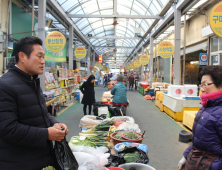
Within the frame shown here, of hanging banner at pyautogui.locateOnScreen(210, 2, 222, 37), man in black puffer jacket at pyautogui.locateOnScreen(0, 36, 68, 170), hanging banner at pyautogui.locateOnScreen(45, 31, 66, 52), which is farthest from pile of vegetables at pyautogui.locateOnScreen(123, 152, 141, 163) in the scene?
hanging banner at pyautogui.locateOnScreen(45, 31, 66, 52)

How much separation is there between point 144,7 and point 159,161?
37.9ft

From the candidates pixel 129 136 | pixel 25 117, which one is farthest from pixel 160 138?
pixel 25 117

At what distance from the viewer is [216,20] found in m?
4.53

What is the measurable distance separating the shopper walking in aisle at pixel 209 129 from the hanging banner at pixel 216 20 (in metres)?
3.17

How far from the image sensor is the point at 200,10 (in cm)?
975

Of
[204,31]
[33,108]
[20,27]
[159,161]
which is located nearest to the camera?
[33,108]

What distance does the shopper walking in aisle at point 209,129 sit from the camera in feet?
5.72

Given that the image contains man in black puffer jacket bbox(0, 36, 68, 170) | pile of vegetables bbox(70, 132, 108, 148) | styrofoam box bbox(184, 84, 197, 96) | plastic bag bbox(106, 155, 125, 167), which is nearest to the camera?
man in black puffer jacket bbox(0, 36, 68, 170)

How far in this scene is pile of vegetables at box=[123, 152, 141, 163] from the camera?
6.89 ft

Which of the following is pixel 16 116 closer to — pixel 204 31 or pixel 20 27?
pixel 20 27

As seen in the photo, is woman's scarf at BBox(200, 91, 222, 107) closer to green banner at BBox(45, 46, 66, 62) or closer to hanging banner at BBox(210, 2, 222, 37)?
hanging banner at BBox(210, 2, 222, 37)

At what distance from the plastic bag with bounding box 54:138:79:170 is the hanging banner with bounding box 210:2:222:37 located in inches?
176

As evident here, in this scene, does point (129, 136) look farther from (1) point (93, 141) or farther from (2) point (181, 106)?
(2) point (181, 106)

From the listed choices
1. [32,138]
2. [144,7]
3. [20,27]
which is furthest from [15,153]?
[144,7]
